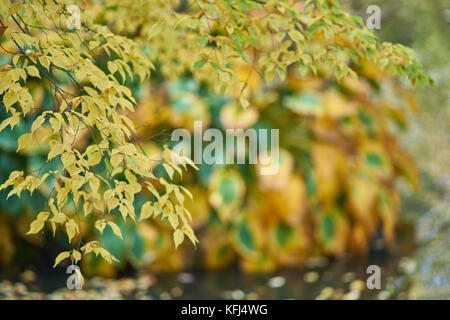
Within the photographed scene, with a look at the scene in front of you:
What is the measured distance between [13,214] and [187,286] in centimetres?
121

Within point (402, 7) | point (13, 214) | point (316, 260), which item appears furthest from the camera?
point (402, 7)

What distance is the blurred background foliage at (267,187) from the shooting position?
366cm

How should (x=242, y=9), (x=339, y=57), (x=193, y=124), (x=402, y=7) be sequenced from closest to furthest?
1. (x=242, y=9)
2. (x=339, y=57)
3. (x=193, y=124)
4. (x=402, y=7)

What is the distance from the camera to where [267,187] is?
12.3ft

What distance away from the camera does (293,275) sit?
3762mm

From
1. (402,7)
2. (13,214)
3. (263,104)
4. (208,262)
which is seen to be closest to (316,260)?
(208,262)

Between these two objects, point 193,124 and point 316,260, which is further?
point 316,260

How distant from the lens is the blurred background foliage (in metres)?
3.66

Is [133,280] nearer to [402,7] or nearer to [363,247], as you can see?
[363,247]

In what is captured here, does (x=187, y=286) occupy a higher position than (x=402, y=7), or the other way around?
(x=402, y=7)

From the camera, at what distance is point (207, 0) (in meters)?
1.67

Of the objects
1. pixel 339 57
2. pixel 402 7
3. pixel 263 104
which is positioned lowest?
pixel 339 57

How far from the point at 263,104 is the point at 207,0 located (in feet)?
8.00

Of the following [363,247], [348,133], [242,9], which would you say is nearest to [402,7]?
[348,133]
